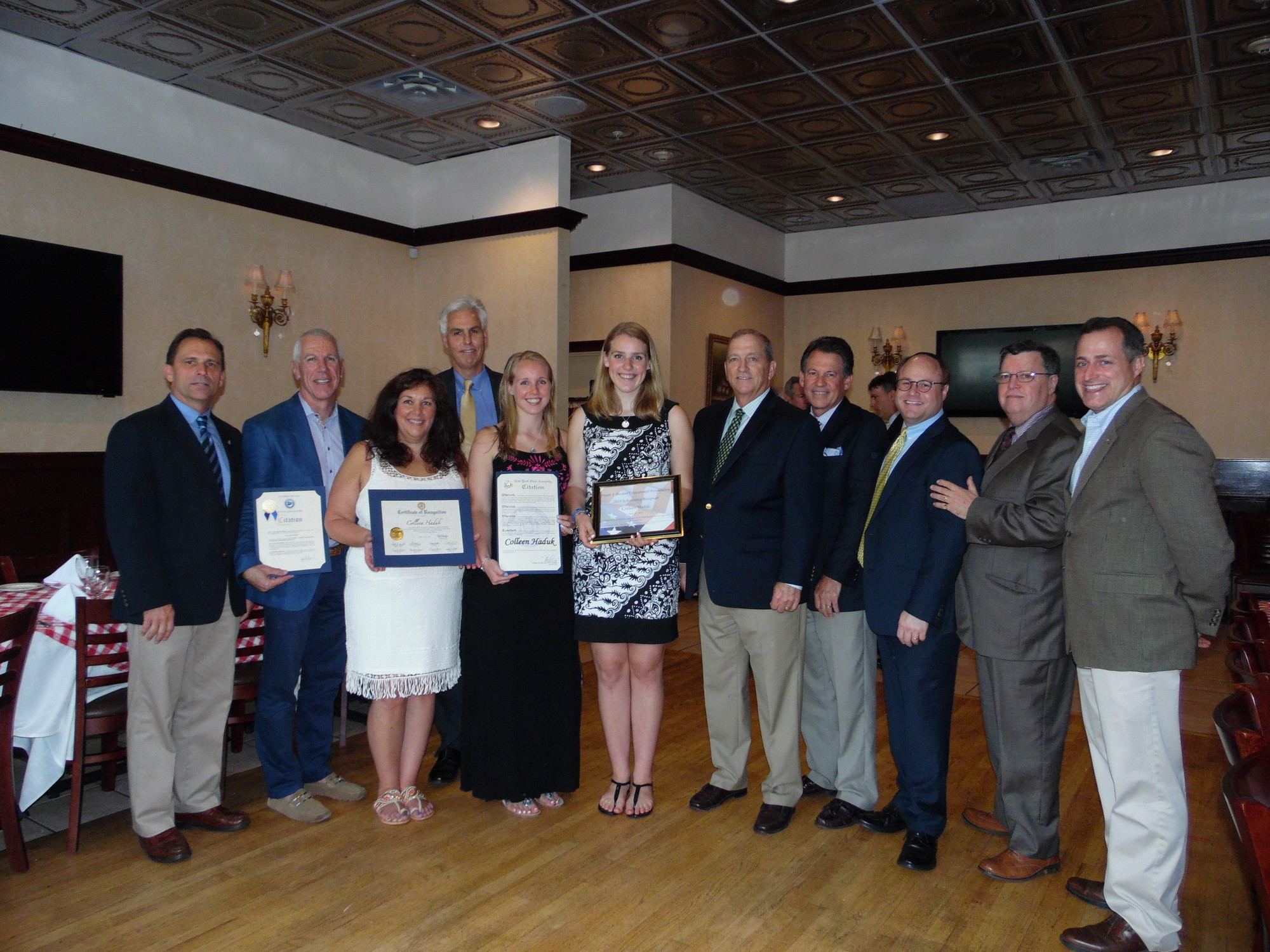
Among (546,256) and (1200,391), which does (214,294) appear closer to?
(546,256)

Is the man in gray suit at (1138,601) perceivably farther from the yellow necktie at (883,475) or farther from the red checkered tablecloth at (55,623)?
the red checkered tablecloth at (55,623)

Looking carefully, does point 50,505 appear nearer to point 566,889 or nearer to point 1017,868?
point 566,889

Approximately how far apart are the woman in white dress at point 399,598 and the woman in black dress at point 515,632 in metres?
0.11

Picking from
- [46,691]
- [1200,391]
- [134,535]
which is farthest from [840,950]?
[1200,391]

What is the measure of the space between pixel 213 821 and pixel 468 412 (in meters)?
1.88

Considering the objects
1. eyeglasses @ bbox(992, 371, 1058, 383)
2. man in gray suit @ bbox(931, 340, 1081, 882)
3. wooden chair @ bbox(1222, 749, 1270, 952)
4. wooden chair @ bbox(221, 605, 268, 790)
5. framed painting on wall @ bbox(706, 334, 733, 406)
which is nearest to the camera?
wooden chair @ bbox(1222, 749, 1270, 952)

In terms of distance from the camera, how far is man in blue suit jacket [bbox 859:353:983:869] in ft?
9.16

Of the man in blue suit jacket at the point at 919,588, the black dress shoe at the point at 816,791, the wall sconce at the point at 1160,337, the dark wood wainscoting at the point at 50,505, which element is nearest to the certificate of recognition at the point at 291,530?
the man in blue suit jacket at the point at 919,588

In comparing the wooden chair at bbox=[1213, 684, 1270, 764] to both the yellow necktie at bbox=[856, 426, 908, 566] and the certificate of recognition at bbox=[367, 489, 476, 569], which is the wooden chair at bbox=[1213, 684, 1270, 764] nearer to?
the yellow necktie at bbox=[856, 426, 908, 566]

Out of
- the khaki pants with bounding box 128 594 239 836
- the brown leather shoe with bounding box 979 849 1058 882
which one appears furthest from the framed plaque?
the brown leather shoe with bounding box 979 849 1058 882

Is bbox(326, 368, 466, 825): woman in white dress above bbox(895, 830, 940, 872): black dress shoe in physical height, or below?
above

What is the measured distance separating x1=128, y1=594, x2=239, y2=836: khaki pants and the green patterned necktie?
1774mm

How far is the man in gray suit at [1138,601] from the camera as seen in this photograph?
2250mm

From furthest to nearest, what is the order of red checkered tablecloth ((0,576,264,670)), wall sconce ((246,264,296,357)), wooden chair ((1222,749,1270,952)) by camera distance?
wall sconce ((246,264,296,357)) < red checkered tablecloth ((0,576,264,670)) < wooden chair ((1222,749,1270,952))
